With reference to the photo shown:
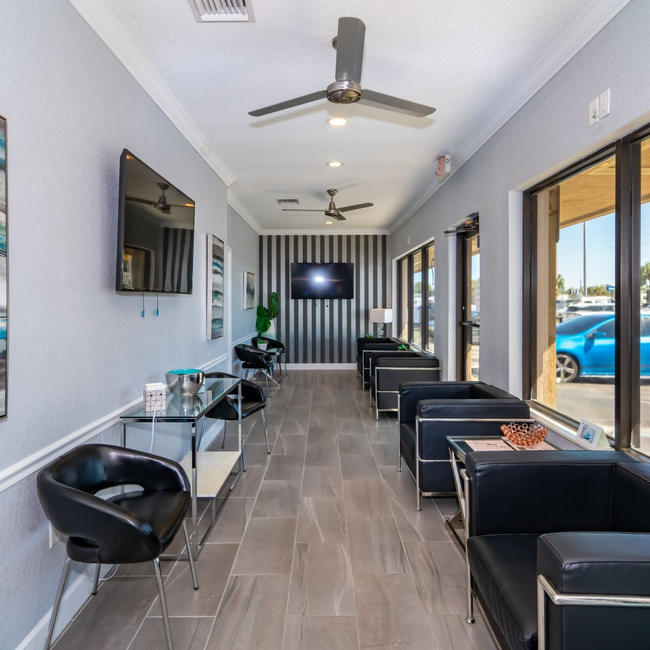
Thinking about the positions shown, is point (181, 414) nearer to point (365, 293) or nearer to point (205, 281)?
point (205, 281)

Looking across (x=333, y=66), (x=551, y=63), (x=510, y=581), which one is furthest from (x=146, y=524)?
(x=551, y=63)

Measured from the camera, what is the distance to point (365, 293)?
913 cm

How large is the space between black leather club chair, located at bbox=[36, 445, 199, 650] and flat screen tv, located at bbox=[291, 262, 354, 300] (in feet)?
23.0

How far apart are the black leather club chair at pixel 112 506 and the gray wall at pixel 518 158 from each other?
2.57 metres

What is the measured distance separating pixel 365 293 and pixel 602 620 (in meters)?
8.15

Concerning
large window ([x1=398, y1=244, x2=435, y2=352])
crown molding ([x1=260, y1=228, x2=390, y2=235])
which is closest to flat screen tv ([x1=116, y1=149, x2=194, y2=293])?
large window ([x1=398, y1=244, x2=435, y2=352])

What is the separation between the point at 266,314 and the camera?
27.3 feet

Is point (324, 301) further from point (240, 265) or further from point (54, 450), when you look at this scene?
point (54, 450)

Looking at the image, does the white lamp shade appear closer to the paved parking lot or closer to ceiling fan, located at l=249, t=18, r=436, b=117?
the paved parking lot

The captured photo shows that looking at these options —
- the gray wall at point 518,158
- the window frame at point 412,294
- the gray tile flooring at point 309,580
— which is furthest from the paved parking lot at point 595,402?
the window frame at point 412,294

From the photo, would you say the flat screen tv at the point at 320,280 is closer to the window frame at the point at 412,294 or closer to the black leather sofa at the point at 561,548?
the window frame at the point at 412,294

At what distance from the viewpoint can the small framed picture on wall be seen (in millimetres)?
7297

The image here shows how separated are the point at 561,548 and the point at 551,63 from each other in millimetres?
2662

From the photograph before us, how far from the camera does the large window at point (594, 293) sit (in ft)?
7.04
